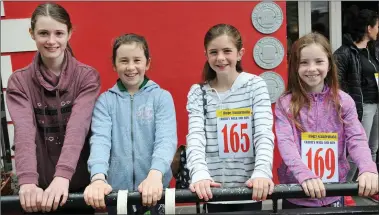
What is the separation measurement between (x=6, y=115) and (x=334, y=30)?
3.35 meters

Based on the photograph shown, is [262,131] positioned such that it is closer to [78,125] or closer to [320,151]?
[320,151]

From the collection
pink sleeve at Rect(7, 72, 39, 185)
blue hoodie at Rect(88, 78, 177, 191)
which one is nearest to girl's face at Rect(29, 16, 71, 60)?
pink sleeve at Rect(7, 72, 39, 185)

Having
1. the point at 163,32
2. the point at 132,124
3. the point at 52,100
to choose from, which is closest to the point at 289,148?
the point at 132,124

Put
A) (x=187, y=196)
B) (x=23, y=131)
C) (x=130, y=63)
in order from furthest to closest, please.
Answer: (x=130, y=63) → (x=23, y=131) → (x=187, y=196)

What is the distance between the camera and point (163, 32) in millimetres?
3467

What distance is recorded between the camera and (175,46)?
11.5 feet

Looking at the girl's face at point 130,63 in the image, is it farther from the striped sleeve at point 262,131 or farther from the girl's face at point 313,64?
the girl's face at point 313,64

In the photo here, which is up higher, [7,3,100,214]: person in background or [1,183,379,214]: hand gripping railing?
[7,3,100,214]: person in background

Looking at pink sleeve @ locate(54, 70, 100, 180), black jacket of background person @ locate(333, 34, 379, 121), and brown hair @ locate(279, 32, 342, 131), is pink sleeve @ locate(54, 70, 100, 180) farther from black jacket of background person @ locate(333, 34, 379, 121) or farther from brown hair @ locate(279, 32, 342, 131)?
black jacket of background person @ locate(333, 34, 379, 121)

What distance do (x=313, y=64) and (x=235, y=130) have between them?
1.61ft

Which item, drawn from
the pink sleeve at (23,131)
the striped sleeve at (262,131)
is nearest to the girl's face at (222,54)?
the striped sleeve at (262,131)

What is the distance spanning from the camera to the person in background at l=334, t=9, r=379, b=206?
3760mm

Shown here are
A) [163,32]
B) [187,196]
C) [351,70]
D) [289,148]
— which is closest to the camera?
[187,196]

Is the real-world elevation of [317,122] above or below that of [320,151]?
above
